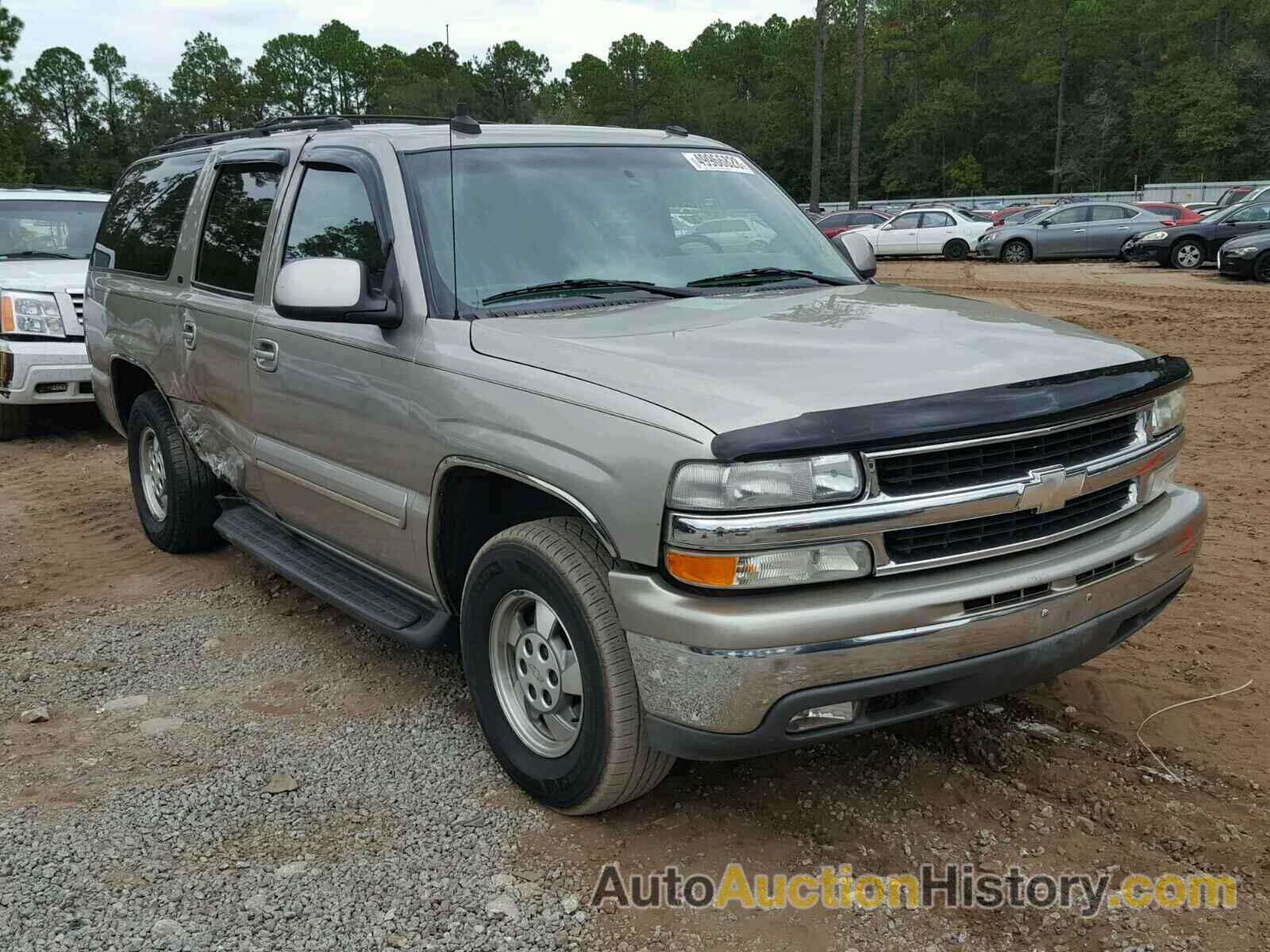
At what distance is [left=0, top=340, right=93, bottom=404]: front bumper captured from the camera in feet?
27.3

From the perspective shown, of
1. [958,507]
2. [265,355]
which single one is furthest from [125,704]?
[958,507]

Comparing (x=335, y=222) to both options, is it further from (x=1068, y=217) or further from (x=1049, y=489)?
(x=1068, y=217)

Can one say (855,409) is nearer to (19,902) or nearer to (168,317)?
(19,902)

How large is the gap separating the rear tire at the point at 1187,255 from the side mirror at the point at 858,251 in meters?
19.6

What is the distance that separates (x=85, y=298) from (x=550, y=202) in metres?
3.71

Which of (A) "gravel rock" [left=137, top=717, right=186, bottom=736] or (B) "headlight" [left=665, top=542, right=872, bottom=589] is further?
(A) "gravel rock" [left=137, top=717, right=186, bottom=736]

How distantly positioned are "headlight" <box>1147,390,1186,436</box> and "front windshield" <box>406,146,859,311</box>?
1300 mm

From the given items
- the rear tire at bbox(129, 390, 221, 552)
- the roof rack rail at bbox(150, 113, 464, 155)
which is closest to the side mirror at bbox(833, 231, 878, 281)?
the roof rack rail at bbox(150, 113, 464, 155)

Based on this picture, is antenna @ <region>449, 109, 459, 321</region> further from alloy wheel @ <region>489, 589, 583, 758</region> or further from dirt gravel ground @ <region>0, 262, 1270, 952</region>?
dirt gravel ground @ <region>0, 262, 1270, 952</region>

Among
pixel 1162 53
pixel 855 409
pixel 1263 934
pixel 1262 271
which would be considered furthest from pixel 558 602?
pixel 1162 53

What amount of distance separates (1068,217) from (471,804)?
2525 centimetres

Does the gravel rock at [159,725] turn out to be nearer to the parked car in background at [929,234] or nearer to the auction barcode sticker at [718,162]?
the auction barcode sticker at [718,162]

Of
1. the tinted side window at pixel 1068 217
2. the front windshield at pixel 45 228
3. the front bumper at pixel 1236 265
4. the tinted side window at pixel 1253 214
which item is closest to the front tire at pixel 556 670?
the front windshield at pixel 45 228

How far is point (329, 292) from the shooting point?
11.1 feet
